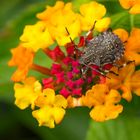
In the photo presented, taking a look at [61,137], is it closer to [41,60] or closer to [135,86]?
[41,60]

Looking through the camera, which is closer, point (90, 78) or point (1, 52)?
point (90, 78)

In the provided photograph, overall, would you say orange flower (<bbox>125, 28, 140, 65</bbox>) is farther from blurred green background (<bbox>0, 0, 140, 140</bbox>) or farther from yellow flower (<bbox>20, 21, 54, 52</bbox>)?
yellow flower (<bbox>20, 21, 54, 52</bbox>)

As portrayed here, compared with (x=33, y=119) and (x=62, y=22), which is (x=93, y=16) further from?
(x=33, y=119)

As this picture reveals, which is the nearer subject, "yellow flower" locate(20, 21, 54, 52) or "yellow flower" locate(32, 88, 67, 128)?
"yellow flower" locate(32, 88, 67, 128)

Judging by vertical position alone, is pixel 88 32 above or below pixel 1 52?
above

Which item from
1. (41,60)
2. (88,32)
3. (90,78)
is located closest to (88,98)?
(90,78)

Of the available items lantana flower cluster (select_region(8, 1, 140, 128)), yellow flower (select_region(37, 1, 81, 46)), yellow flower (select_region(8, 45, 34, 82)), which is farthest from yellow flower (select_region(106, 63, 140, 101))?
yellow flower (select_region(8, 45, 34, 82))
